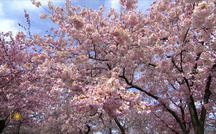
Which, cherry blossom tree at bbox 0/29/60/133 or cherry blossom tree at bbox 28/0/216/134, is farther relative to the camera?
cherry blossom tree at bbox 0/29/60/133

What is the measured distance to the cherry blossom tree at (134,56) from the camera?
6250 mm

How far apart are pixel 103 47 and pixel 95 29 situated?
2.47ft

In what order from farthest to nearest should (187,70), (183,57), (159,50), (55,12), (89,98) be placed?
(55,12), (183,57), (187,70), (159,50), (89,98)

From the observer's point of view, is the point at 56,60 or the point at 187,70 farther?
the point at 56,60

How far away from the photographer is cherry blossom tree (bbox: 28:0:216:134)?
625 cm

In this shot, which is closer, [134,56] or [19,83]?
[134,56]

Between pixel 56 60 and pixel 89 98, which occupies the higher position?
pixel 56 60

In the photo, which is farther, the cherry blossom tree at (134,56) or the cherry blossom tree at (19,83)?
the cherry blossom tree at (19,83)

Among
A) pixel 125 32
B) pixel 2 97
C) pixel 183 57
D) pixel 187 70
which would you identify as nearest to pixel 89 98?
pixel 125 32

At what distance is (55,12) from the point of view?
398 inches

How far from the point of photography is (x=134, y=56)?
773cm

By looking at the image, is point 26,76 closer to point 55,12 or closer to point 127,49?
point 55,12

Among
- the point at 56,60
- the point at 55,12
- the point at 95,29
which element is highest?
the point at 55,12

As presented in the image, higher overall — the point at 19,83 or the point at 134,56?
the point at 134,56
